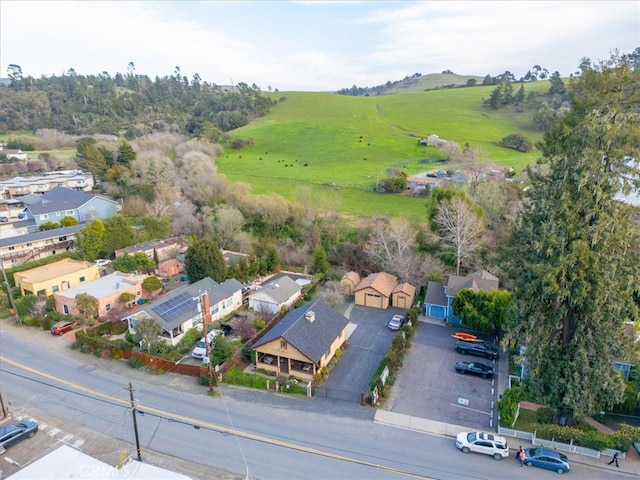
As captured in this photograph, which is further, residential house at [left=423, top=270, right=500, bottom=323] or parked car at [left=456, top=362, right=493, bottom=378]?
residential house at [left=423, top=270, right=500, bottom=323]

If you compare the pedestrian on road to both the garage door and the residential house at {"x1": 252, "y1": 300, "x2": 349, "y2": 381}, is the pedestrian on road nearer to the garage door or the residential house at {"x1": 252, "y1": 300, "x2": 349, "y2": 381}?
the residential house at {"x1": 252, "y1": 300, "x2": 349, "y2": 381}

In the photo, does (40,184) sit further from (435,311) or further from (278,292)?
(435,311)

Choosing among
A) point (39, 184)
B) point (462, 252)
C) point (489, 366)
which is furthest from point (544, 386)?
point (39, 184)

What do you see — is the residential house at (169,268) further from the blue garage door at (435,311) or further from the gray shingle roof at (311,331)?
the blue garage door at (435,311)

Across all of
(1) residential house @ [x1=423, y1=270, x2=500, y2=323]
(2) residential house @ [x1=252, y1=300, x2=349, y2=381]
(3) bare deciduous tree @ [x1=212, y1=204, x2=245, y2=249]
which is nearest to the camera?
(2) residential house @ [x1=252, y1=300, x2=349, y2=381]

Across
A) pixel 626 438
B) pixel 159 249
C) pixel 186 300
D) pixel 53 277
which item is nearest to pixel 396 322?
pixel 626 438

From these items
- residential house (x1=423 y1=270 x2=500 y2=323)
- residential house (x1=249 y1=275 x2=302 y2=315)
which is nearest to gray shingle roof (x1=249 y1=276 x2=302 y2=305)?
residential house (x1=249 y1=275 x2=302 y2=315)
